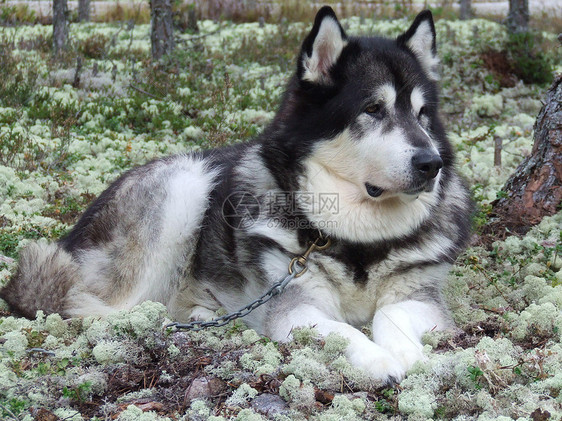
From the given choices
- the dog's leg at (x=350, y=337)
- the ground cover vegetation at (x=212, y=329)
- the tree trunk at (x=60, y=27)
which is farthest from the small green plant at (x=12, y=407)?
the tree trunk at (x=60, y=27)

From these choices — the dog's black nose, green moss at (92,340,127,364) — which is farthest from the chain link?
the dog's black nose

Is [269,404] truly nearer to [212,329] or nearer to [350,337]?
[350,337]

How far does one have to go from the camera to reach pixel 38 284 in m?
3.74

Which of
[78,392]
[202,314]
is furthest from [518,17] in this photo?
[78,392]

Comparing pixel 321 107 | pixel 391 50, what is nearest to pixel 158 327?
pixel 321 107

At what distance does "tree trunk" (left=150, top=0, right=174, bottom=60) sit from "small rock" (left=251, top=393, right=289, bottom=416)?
8183mm

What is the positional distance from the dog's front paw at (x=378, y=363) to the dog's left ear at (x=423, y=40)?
1735 millimetres

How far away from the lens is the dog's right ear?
346 centimetres

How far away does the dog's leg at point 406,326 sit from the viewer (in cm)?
302

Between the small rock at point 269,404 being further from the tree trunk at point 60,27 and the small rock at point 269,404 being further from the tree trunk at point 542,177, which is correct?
the tree trunk at point 60,27

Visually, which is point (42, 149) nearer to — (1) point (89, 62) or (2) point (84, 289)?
(2) point (84, 289)

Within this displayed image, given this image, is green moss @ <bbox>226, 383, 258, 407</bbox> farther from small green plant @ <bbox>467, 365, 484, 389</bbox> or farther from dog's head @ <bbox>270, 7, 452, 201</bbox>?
dog's head @ <bbox>270, 7, 452, 201</bbox>

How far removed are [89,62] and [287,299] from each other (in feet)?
26.5

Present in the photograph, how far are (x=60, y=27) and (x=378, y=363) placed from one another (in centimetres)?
974
